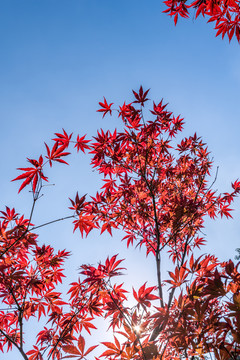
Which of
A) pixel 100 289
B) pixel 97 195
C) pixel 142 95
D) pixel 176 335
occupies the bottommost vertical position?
pixel 176 335

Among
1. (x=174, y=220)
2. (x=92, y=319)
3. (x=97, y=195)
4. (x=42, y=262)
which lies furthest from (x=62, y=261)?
(x=174, y=220)

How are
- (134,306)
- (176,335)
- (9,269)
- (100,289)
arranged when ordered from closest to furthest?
(176,335)
(134,306)
(100,289)
(9,269)

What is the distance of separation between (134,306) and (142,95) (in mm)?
2757

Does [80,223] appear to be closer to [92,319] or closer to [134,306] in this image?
[92,319]

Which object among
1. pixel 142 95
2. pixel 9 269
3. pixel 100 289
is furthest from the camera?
pixel 142 95

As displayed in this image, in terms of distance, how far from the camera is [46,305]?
2668mm

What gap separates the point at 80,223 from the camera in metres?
2.80

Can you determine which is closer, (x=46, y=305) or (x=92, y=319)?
(x=92, y=319)

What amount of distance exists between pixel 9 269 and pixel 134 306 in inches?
62.5

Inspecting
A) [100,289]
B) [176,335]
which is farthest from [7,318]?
[176,335]

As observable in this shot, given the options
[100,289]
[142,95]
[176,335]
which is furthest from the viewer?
[142,95]

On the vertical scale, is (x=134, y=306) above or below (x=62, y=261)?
below

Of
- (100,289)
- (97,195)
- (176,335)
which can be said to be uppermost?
(97,195)

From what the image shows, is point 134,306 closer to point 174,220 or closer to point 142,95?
point 174,220
